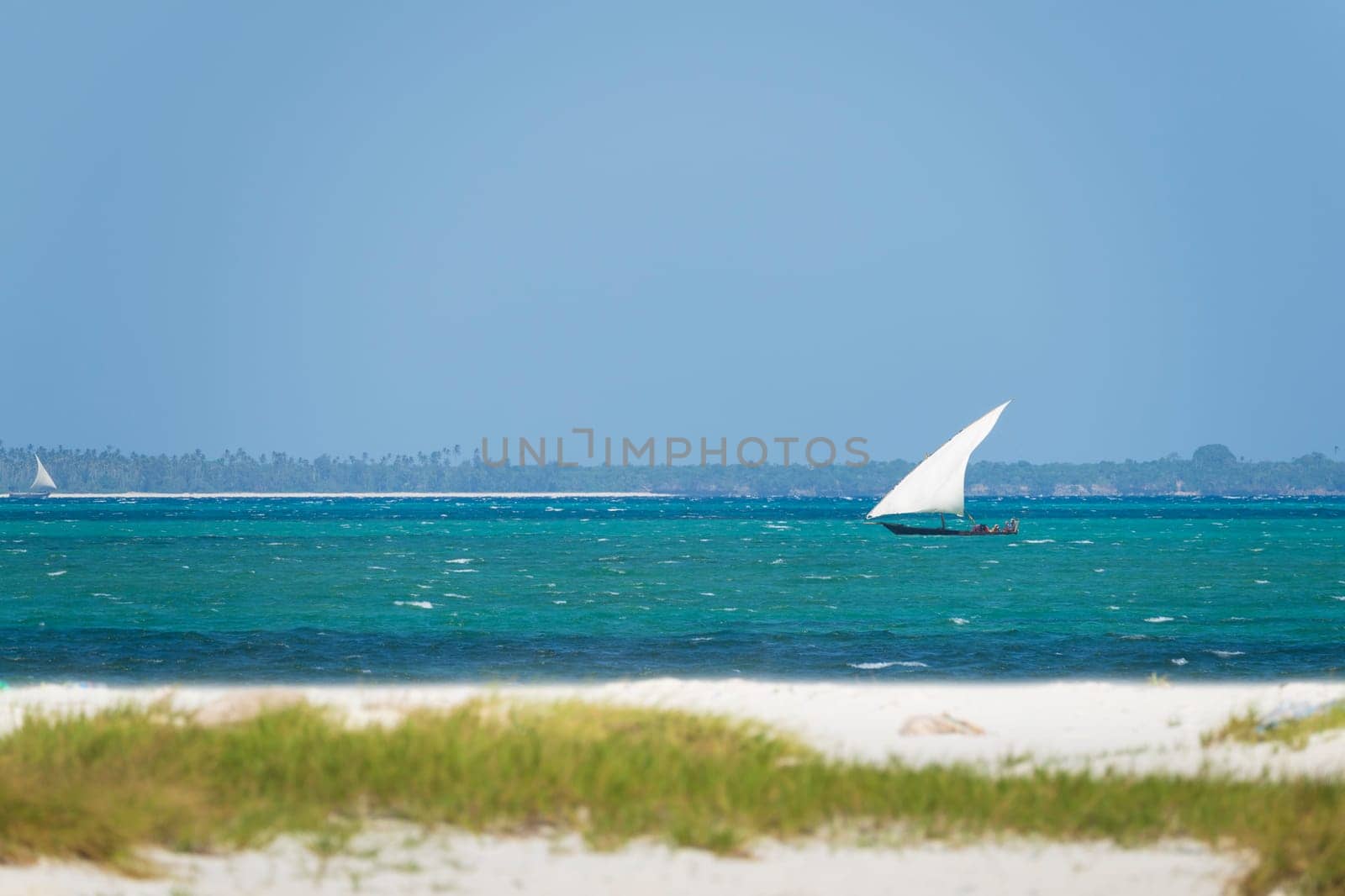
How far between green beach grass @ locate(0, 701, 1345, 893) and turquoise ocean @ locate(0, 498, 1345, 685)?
16652mm

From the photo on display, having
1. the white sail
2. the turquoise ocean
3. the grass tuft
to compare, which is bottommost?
the turquoise ocean

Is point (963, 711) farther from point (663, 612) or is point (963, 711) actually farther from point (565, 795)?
point (663, 612)

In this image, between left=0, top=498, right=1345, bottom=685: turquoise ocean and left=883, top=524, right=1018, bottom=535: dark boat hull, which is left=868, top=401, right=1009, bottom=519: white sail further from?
left=883, top=524, right=1018, bottom=535: dark boat hull

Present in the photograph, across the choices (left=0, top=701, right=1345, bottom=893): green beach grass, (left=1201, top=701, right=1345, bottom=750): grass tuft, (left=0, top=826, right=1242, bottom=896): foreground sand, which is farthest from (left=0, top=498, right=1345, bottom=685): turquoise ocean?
(left=0, top=826, right=1242, bottom=896): foreground sand

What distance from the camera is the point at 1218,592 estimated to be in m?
56.3

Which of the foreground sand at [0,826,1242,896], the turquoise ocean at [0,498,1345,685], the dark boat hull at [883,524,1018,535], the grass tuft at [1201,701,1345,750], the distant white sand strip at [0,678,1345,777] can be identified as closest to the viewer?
the foreground sand at [0,826,1242,896]

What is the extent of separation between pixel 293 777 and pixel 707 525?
478 ft

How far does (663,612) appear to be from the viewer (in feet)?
154

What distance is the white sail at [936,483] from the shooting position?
84812 millimetres

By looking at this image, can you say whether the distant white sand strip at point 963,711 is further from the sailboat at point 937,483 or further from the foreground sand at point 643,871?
the sailboat at point 937,483

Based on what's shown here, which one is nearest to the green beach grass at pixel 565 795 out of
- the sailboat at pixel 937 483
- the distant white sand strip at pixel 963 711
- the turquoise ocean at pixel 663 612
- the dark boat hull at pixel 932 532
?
the distant white sand strip at pixel 963 711

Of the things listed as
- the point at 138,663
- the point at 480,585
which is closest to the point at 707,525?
the point at 480,585

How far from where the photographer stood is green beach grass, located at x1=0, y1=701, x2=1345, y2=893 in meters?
9.42

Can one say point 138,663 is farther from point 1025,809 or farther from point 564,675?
point 1025,809
